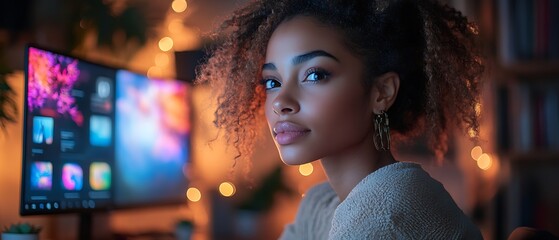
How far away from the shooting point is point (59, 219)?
78.9 inches

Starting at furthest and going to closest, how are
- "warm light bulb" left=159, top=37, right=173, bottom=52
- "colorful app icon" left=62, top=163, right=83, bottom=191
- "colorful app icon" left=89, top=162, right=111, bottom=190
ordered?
"warm light bulb" left=159, top=37, right=173, bottom=52, "colorful app icon" left=89, top=162, right=111, bottom=190, "colorful app icon" left=62, top=163, right=83, bottom=191

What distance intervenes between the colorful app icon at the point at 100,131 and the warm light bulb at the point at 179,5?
2.59 feet

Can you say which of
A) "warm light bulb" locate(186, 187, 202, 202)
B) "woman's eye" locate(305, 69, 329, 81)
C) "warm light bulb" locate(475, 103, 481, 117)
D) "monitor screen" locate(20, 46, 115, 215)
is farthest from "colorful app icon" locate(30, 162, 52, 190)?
"warm light bulb" locate(186, 187, 202, 202)

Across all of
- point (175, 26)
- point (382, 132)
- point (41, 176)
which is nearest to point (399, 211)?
point (382, 132)

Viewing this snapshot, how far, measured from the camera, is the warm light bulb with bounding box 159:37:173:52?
244cm

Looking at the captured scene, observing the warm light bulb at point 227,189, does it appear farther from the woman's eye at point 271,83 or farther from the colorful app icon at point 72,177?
the woman's eye at point 271,83

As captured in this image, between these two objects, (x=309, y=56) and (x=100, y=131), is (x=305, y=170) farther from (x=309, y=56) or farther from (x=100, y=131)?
(x=309, y=56)

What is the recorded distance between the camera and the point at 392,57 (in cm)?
129

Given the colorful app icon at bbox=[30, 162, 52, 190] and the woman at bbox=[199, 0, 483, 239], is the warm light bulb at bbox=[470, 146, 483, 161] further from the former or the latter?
the colorful app icon at bbox=[30, 162, 52, 190]

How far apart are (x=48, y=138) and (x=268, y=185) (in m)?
0.95

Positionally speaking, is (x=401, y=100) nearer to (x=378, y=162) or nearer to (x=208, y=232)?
(x=378, y=162)

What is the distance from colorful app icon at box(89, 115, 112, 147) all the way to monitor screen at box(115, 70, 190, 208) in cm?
4

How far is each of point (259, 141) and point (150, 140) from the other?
0.41 m

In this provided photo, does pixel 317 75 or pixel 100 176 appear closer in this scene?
pixel 317 75
